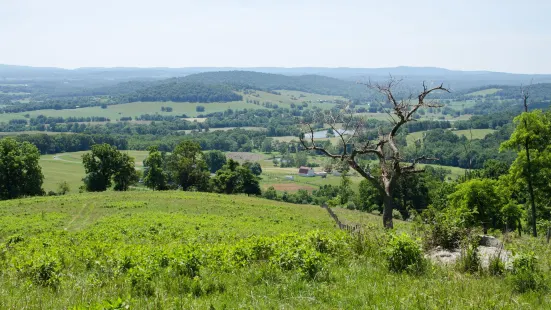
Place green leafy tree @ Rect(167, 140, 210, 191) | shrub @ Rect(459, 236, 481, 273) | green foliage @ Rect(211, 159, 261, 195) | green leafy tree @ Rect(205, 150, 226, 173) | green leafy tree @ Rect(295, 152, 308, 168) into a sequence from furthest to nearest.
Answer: green leafy tree @ Rect(295, 152, 308, 168)
green leafy tree @ Rect(205, 150, 226, 173)
green foliage @ Rect(211, 159, 261, 195)
green leafy tree @ Rect(167, 140, 210, 191)
shrub @ Rect(459, 236, 481, 273)

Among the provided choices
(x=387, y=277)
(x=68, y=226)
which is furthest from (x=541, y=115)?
(x=68, y=226)

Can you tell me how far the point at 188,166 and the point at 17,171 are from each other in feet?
74.4

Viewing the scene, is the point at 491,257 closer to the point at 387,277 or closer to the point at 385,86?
the point at 387,277

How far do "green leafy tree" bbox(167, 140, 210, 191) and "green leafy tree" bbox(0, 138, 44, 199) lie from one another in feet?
60.4

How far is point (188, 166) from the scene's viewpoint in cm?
6425

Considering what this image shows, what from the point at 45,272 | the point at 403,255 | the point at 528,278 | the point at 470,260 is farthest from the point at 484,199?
the point at 45,272

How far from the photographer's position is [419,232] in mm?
11250

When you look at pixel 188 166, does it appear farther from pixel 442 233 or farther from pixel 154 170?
pixel 442 233

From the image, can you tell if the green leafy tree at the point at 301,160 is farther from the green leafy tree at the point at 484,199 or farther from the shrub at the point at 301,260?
the shrub at the point at 301,260

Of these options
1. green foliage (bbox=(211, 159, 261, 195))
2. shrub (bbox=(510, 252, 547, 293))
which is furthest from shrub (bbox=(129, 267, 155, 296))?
green foliage (bbox=(211, 159, 261, 195))

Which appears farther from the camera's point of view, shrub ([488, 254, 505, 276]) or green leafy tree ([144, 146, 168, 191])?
green leafy tree ([144, 146, 168, 191])

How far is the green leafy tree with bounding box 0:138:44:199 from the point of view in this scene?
54.0 metres

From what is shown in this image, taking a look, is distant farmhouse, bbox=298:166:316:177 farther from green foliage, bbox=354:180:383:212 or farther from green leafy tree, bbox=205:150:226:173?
green foliage, bbox=354:180:383:212

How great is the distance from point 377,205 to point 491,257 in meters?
Result: 52.1
